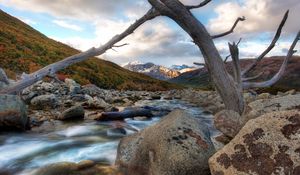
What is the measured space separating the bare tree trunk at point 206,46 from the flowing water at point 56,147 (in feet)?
11.0

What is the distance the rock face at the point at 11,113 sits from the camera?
1072 centimetres

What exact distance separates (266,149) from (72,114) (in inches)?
456

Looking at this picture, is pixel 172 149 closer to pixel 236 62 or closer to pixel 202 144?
pixel 202 144

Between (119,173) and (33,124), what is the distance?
705cm

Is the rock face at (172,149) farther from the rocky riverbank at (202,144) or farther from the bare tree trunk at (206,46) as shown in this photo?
the bare tree trunk at (206,46)

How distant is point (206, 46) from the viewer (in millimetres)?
8172

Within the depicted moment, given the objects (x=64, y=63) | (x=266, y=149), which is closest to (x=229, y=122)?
(x=266, y=149)

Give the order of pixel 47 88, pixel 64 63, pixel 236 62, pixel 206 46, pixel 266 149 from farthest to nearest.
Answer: pixel 47 88, pixel 64 63, pixel 206 46, pixel 236 62, pixel 266 149

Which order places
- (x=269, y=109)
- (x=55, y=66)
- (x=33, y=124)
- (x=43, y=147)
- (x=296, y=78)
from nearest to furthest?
1. (x=269, y=109)
2. (x=43, y=147)
3. (x=55, y=66)
4. (x=33, y=124)
5. (x=296, y=78)

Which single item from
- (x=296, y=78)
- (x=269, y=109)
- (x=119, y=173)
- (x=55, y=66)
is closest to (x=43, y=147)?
(x=55, y=66)

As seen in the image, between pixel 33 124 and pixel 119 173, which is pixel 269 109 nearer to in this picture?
pixel 119 173

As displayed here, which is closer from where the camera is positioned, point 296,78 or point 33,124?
point 33,124

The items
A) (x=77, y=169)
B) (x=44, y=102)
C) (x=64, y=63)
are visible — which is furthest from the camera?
(x=44, y=102)

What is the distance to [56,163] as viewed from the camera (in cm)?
822
